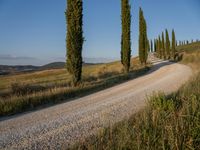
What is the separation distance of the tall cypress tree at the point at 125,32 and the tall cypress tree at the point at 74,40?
475 inches

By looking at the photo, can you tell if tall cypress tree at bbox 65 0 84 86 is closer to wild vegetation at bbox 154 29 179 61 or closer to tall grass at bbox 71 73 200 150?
tall grass at bbox 71 73 200 150

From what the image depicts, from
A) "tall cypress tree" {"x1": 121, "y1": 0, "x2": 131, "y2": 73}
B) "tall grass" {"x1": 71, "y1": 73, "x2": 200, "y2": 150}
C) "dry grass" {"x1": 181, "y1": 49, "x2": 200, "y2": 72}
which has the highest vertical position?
"tall cypress tree" {"x1": 121, "y1": 0, "x2": 131, "y2": 73}

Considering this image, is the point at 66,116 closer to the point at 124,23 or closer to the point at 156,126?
the point at 156,126

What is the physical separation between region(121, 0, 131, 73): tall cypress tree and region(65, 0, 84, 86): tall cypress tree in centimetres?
1207

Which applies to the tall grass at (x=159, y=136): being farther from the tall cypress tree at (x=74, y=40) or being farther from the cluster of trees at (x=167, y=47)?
the cluster of trees at (x=167, y=47)

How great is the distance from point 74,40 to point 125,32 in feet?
45.0

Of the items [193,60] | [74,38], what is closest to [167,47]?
[193,60]

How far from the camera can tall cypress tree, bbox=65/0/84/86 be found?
751 inches

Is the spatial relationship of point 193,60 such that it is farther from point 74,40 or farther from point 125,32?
point 74,40

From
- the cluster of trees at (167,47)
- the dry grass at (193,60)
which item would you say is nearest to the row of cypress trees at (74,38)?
the dry grass at (193,60)

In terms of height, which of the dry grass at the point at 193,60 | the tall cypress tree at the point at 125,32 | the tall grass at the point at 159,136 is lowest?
the tall grass at the point at 159,136

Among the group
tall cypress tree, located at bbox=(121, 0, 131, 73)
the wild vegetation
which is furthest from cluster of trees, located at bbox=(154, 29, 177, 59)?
tall cypress tree, located at bbox=(121, 0, 131, 73)

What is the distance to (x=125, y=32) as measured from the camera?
3181 cm

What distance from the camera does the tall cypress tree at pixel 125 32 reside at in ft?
103
